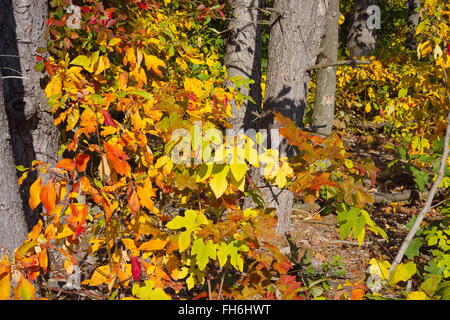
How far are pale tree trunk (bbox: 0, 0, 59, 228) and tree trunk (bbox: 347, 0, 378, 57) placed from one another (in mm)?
9239

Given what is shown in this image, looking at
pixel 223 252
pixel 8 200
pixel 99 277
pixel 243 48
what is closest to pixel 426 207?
pixel 223 252

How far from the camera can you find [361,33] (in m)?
A: 10.8

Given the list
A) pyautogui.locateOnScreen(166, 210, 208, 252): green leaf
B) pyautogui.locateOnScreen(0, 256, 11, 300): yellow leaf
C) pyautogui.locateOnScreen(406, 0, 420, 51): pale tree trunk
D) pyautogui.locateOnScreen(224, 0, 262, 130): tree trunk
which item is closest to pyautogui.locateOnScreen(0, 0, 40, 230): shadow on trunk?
pyautogui.locateOnScreen(0, 256, 11, 300): yellow leaf

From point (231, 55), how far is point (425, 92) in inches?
87.8

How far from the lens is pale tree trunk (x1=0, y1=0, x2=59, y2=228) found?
2.91 m

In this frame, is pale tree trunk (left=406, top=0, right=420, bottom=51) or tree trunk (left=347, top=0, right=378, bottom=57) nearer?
tree trunk (left=347, top=0, right=378, bottom=57)

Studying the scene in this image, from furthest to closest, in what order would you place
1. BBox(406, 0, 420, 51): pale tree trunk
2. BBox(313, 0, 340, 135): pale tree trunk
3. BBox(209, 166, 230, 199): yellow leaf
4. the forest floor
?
BBox(406, 0, 420, 51): pale tree trunk, BBox(313, 0, 340, 135): pale tree trunk, the forest floor, BBox(209, 166, 230, 199): yellow leaf

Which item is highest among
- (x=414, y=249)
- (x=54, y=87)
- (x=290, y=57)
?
(x=290, y=57)

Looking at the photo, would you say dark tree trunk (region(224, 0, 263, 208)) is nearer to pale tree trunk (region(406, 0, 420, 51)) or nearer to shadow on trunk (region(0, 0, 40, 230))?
shadow on trunk (region(0, 0, 40, 230))

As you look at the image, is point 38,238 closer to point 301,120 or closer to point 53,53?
point 53,53

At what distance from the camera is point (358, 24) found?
10.7 meters

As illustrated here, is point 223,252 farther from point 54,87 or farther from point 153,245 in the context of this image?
point 54,87

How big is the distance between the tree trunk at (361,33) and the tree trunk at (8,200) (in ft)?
32.2

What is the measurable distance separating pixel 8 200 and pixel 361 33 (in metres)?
10.1
